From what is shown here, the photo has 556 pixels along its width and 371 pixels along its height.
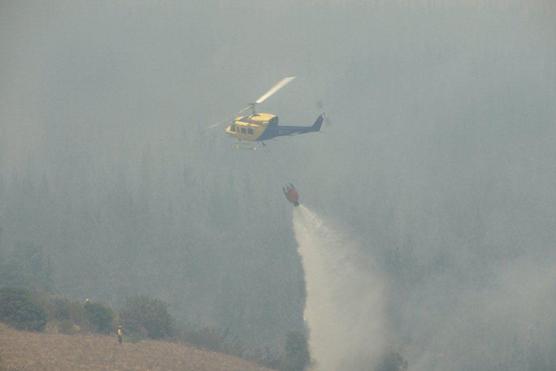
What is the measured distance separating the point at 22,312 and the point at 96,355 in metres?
7.71

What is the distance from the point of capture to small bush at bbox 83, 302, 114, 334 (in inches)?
2419

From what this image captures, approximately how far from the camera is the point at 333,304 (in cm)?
8844

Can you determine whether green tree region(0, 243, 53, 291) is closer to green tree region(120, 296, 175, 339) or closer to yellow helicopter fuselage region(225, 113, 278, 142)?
green tree region(120, 296, 175, 339)

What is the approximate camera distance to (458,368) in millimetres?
146125

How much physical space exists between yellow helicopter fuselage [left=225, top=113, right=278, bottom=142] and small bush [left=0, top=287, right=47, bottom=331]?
2631cm

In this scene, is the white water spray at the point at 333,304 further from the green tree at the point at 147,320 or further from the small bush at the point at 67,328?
the small bush at the point at 67,328

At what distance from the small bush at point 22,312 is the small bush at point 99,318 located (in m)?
4.08

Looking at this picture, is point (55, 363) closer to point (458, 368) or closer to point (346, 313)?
point (346, 313)

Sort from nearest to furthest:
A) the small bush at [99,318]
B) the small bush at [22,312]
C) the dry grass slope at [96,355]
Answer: the dry grass slope at [96,355], the small bush at [22,312], the small bush at [99,318]

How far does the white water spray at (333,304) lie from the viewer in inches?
3159

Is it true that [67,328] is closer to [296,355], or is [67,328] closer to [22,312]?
[22,312]

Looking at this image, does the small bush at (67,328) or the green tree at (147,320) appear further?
the green tree at (147,320)

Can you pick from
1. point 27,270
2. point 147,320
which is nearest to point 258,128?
point 147,320

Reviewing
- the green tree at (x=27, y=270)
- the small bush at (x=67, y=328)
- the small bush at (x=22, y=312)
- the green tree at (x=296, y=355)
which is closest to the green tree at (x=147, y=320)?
the small bush at (x=67, y=328)
